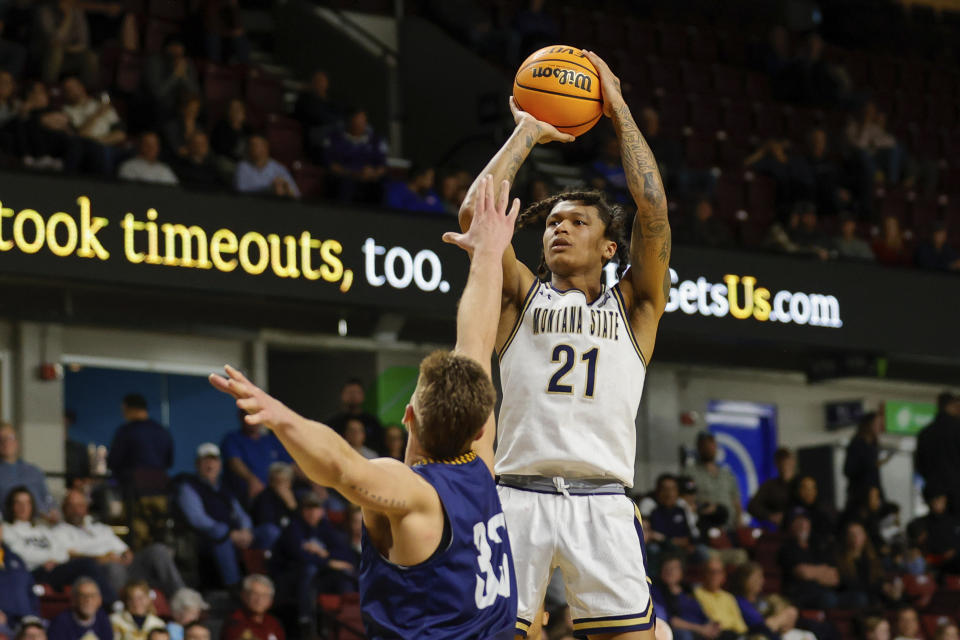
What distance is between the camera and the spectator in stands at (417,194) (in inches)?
532

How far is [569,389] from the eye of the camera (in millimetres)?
5711

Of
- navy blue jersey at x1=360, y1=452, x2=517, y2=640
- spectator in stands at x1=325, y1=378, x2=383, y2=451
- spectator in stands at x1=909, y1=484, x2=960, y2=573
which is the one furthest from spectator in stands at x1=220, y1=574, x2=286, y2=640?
spectator in stands at x1=909, y1=484, x2=960, y2=573

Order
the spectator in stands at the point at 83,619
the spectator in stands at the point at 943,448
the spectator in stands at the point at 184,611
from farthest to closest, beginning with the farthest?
the spectator in stands at the point at 943,448, the spectator in stands at the point at 184,611, the spectator in stands at the point at 83,619

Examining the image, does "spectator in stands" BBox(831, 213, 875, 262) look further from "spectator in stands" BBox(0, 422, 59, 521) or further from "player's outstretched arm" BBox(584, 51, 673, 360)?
"player's outstretched arm" BBox(584, 51, 673, 360)

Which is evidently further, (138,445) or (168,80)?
(168,80)

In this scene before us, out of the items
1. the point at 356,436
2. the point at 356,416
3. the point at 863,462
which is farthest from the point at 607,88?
the point at 863,462

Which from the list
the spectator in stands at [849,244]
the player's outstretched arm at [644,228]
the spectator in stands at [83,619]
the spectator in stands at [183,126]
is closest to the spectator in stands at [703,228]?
the spectator in stands at [849,244]

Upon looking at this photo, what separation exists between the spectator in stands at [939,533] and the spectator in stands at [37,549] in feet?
26.7

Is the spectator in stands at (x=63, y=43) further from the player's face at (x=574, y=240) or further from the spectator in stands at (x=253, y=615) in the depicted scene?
the player's face at (x=574, y=240)

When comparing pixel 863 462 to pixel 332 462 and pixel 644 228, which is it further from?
pixel 332 462

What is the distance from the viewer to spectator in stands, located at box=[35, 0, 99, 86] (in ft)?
43.9

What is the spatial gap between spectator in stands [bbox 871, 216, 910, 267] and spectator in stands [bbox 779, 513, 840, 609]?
3.50 metres

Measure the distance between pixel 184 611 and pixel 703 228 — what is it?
639 cm

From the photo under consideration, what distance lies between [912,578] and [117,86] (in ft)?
26.7
